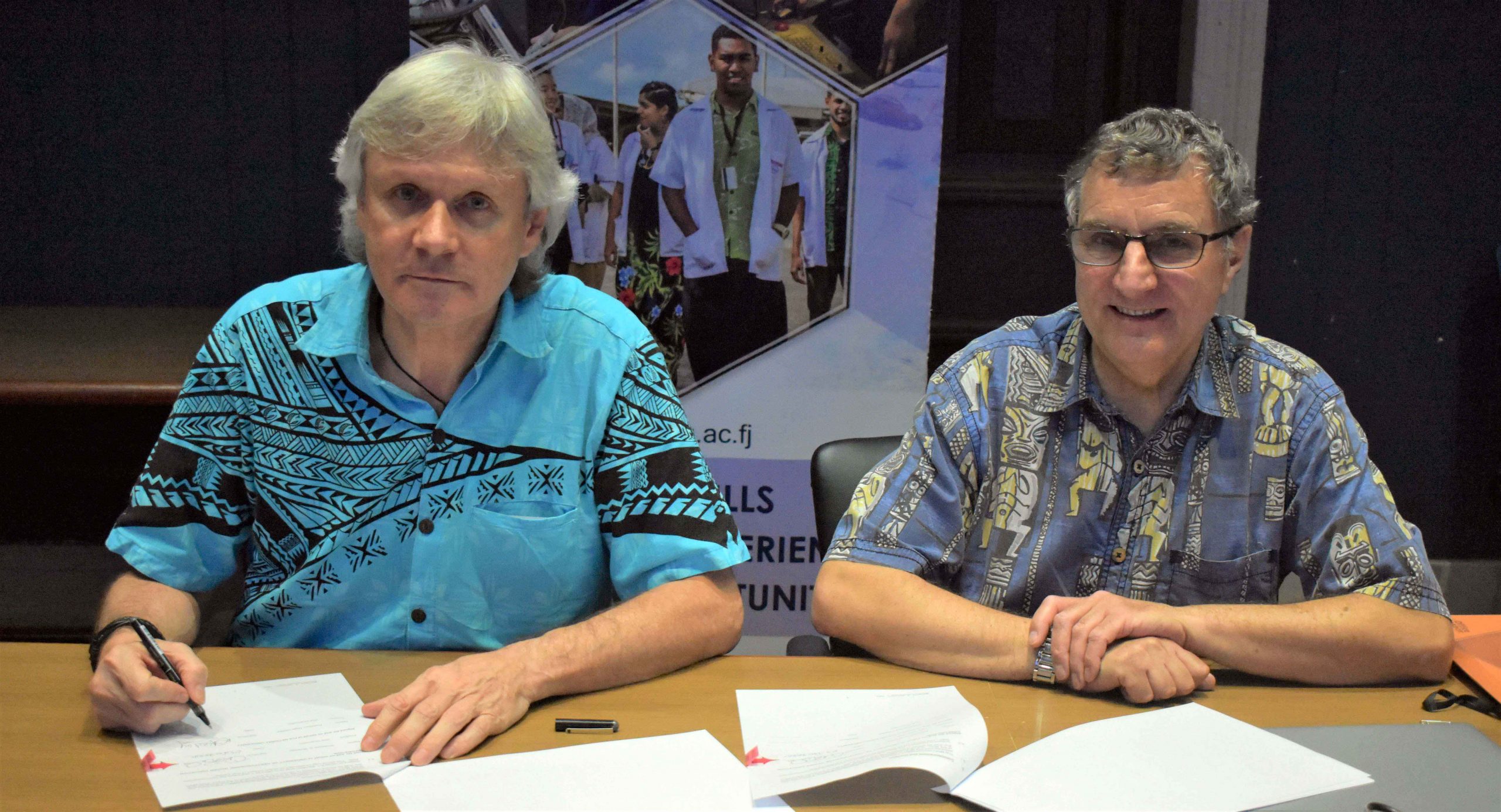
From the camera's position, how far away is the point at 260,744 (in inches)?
46.3

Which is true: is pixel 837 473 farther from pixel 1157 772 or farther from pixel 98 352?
pixel 98 352

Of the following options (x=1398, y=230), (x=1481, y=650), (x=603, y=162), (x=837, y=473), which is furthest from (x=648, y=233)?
(x=1398, y=230)

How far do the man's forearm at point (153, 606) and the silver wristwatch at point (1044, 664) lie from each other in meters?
1.07

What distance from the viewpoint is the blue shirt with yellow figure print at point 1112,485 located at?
5.40 ft

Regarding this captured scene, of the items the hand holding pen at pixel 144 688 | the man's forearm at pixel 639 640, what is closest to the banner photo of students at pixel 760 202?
the man's forearm at pixel 639 640

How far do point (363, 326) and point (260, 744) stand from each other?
578 millimetres

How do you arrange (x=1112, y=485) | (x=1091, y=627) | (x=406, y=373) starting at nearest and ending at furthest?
(x=1091, y=627) → (x=406, y=373) → (x=1112, y=485)

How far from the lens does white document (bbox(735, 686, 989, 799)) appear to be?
1120 millimetres

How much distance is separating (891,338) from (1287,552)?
1.30 m

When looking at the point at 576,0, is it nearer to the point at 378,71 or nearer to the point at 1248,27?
the point at 378,71

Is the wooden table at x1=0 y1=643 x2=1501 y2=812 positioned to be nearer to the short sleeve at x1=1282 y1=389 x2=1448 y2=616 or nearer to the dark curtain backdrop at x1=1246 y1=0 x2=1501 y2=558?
the short sleeve at x1=1282 y1=389 x2=1448 y2=616

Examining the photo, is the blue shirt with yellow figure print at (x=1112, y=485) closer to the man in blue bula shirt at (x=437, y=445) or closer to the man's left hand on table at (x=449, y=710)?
the man in blue bula shirt at (x=437, y=445)

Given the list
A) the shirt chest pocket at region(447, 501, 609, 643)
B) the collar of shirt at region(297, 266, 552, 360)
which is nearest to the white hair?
the collar of shirt at region(297, 266, 552, 360)

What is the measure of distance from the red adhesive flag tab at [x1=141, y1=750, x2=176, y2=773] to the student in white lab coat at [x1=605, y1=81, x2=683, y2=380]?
5.33 feet
